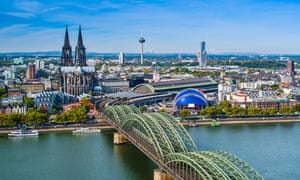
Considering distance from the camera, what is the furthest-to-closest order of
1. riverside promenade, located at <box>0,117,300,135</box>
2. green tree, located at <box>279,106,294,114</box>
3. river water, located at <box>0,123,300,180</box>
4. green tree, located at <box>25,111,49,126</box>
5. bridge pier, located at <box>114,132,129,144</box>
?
green tree, located at <box>279,106,294,114</box> → green tree, located at <box>25,111,49,126</box> → riverside promenade, located at <box>0,117,300,135</box> → bridge pier, located at <box>114,132,129,144</box> → river water, located at <box>0,123,300,180</box>

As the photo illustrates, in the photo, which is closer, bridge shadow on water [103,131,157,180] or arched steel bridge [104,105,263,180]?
arched steel bridge [104,105,263,180]

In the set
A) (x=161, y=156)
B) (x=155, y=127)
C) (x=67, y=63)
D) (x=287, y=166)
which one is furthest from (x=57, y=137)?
(x=67, y=63)

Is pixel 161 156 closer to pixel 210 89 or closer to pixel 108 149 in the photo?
pixel 108 149

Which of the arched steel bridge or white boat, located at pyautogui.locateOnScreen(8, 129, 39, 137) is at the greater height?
the arched steel bridge

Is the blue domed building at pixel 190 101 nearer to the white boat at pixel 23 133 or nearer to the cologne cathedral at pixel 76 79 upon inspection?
the cologne cathedral at pixel 76 79

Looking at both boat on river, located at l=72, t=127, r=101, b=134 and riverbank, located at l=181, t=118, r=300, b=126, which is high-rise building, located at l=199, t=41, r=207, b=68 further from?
boat on river, located at l=72, t=127, r=101, b=134

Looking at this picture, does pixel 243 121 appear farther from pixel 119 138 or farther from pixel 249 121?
pixel 119 138

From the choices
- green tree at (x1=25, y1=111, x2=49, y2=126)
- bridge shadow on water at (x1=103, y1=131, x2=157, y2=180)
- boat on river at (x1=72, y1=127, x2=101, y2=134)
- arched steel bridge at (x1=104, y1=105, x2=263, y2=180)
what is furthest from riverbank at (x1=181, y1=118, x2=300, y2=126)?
green tree at (x1=25, y1=111, x2=49, y2=126)

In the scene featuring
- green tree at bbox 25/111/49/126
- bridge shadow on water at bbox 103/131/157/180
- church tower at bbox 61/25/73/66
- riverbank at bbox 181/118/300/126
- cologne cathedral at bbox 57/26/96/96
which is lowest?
bridge shadow on water at bbox 103/131/157/180
